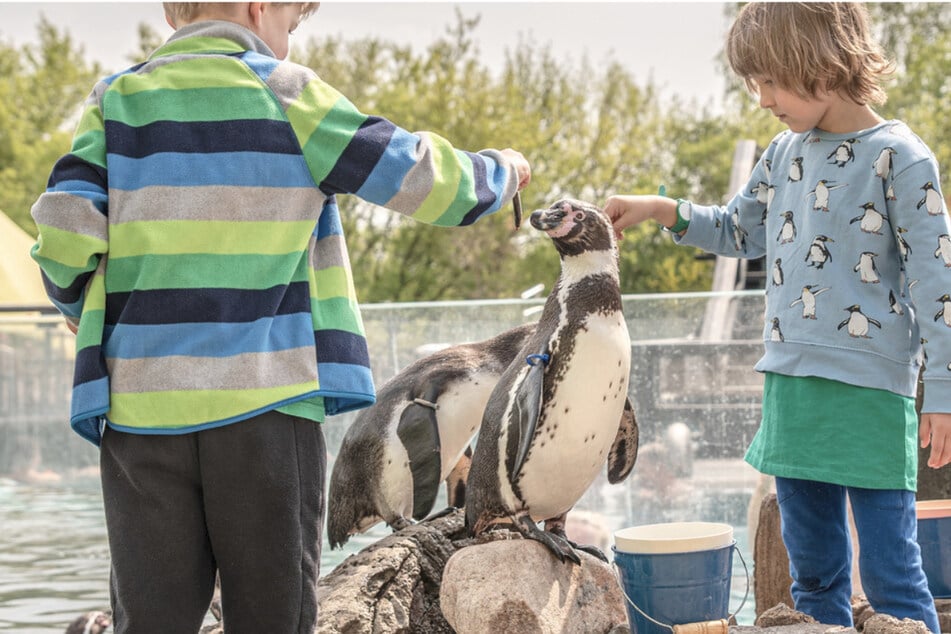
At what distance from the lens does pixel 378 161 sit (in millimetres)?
1965

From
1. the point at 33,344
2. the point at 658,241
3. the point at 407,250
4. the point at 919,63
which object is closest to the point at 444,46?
the point at 407,250

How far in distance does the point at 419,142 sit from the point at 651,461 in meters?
3.57

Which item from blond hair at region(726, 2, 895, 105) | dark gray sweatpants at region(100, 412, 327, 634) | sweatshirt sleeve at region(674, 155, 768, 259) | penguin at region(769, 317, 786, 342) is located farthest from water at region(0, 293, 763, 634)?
dark gray sweatpants at region(100, 412, 327, 634)

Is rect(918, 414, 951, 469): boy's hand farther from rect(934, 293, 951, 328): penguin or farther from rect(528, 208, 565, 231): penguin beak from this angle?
rect(528, 208, 565, 231): penguin beak

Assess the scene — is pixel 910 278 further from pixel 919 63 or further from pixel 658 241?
pixel 919 63

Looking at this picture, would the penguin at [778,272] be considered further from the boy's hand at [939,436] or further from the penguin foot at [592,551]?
the penguin foot at [592,551]

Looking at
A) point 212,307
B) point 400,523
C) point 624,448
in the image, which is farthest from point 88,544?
point 212,307

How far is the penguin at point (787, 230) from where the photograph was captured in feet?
8.91

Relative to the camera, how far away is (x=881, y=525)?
8.27 ft

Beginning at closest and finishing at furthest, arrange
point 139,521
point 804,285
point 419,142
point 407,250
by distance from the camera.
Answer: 1. point 139,521
2. point 419,142
3. point 804,285
4. point 407,250

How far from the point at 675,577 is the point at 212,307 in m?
1.17

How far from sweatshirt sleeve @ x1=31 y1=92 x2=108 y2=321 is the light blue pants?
5.34 ft

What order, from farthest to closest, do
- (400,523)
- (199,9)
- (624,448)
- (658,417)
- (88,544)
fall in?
(88,544)
(658,417)
(400,523)
(624,448)
(199,9)

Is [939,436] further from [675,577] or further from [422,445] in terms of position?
[422,445]
